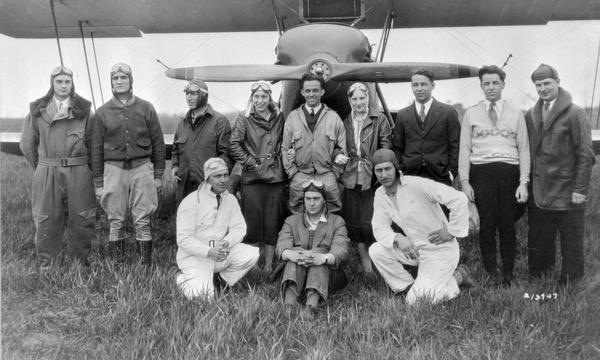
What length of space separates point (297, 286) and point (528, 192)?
2.04 meters

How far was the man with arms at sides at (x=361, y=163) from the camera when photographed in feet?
14.9

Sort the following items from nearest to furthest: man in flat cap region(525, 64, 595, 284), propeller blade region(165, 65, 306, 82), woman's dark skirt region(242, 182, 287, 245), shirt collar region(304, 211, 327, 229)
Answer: man in flat cap region(525, 64, 595, 284)
shirt collar region(304, 211, 327, 229)
woman's dark skirt region(242, 182, 287, 245)
propeller blade region(165, 65, 306, 82)

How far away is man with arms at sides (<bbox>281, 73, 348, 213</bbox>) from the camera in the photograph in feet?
14.6

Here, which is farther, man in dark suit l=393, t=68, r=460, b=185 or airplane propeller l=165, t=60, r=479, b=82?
airplane propeller l=165, t=60, r=479, b=82

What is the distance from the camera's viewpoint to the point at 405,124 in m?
4.51

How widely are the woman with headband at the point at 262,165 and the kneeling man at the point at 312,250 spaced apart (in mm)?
548

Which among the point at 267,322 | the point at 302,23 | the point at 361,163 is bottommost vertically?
the point at 267,322

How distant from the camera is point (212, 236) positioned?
4230mm

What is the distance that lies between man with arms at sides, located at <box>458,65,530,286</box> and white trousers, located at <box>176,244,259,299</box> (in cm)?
189

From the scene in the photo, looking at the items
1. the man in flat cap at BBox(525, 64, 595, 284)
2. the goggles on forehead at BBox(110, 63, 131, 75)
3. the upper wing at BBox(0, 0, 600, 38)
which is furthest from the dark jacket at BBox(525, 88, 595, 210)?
the upper wing at BBox(0, 0, 600, 38)

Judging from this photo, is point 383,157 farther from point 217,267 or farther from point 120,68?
point 120,68

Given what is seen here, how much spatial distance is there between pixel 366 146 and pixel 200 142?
63.0 inches

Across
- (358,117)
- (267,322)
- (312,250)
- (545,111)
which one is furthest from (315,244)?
(545,111)

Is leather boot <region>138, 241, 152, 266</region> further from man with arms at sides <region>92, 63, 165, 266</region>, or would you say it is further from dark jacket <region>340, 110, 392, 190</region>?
dark jacket <region>340, 110, 392, 190</region>
